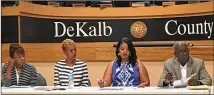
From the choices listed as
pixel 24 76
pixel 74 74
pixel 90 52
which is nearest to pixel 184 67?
pixel 74 74

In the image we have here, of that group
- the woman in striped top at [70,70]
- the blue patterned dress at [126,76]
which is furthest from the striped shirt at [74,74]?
the blue patterned dress at [126,76]

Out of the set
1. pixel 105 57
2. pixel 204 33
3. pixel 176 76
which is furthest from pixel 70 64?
pixel 204 33

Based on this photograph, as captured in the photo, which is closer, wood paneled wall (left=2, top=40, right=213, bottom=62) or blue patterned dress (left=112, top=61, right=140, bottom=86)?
blue patterned dress (left=112, top=61, right=140, bottom=86)

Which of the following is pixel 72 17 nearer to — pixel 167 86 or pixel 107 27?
pixel 107 27

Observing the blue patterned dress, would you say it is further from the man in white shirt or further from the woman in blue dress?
the man in white shirt

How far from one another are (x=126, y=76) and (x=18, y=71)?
1.08m

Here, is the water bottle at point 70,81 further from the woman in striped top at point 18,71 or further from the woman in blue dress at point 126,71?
the woman in striped top at point 18,71

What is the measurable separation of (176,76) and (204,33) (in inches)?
65.9

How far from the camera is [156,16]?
5910mm

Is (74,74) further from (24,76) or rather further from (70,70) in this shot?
(24,76)

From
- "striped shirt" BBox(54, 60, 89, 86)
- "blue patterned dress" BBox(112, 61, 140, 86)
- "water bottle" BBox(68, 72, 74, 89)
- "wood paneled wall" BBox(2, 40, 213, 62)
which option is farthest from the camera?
"wood paneled wall" BBox(2, 40, 213, 62)

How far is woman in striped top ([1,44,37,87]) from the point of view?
4.37 meters

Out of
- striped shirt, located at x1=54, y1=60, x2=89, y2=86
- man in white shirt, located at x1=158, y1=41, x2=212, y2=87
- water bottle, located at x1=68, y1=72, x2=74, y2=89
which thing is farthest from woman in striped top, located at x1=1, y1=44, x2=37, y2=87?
man in white shirt, located at x1=158, y1=41, x2=212, y2=87

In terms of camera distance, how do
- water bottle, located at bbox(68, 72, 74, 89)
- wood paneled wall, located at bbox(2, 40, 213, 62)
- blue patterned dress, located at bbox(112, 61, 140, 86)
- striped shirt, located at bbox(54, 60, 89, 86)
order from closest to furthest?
water bottle, located at bbox(68, 72, 74, 89), blue patterned dress, located at bbox(112, 61, 140, 86), striped shirt, located at bbox(54, 60, 89, 86), wood paneled wall, located at bbox(2, 40, 213, 62)
